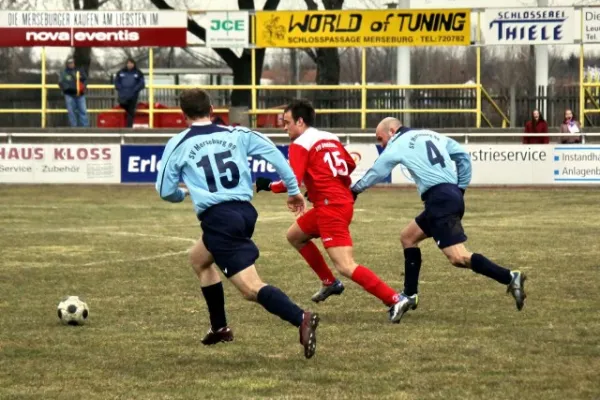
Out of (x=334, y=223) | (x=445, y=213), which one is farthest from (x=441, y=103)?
(x=334, y=223)

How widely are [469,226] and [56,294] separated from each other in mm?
9442

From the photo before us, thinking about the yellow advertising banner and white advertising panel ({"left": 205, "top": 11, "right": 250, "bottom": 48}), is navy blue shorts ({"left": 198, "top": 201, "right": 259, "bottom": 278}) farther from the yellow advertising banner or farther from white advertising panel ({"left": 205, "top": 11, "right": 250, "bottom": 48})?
white advertising panel ({"left": 205, "top": 11, "right": 250, "bottom": 48})

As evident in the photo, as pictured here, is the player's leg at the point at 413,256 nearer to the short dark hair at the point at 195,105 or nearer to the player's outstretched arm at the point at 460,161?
the player's outstretched arm at the point at 460,161

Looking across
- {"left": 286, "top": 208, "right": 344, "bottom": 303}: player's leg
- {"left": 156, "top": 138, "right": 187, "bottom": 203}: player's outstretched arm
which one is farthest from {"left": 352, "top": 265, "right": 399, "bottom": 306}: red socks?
{"left": 156, "top": 138, "right": 187, "bottom": 203}: player's outstretched arm

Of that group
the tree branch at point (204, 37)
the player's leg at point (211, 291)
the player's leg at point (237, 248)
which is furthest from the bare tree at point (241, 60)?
the player's leg at point (237, 248)


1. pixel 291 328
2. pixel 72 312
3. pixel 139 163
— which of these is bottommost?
pixel 291 328

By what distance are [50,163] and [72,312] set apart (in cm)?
1970

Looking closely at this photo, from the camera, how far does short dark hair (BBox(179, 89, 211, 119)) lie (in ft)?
29.4

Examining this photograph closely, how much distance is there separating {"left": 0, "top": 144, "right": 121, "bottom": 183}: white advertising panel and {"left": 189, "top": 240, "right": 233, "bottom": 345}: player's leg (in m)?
20.8

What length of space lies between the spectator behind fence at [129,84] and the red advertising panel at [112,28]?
4.72 ft

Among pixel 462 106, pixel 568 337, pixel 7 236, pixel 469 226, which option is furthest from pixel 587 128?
pixel 568 337

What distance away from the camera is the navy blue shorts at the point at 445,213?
11047mm

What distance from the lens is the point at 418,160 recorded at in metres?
11.0

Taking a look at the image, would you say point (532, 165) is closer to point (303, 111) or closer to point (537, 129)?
point (537, 129)
